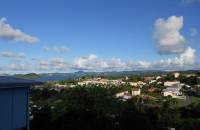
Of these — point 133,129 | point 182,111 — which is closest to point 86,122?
point 133,129

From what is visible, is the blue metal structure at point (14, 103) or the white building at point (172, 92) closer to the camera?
the blue metal structure at point (14, 103)

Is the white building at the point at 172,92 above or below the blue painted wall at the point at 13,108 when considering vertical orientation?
below

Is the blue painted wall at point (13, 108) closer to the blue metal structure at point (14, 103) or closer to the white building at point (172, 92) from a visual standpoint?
the blue metal structure at point (14, 103)

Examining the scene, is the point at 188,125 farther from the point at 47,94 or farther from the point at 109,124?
the point at 47,94

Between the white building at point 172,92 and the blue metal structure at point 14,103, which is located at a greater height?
the blue metal structure at point 14,103

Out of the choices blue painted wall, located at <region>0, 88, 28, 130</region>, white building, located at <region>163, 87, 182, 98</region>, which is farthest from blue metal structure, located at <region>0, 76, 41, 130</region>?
white building, located at <region>163, 87, 182, 98</region>

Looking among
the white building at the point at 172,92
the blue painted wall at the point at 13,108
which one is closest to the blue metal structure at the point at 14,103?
the blue painted wall at the point at 13,108

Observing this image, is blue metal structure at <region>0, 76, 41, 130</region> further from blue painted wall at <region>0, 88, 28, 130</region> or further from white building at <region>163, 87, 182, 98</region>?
white building at <region>163, 87, 182, 98</region>

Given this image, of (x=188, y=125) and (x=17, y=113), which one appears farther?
(x=188, y=125)
